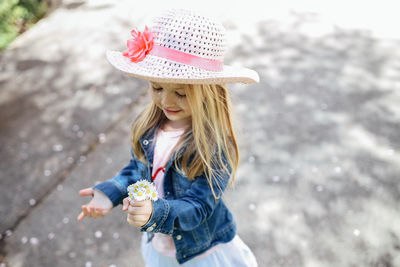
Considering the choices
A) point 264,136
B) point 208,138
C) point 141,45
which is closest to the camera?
point 141,45

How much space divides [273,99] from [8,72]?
11.0 feet

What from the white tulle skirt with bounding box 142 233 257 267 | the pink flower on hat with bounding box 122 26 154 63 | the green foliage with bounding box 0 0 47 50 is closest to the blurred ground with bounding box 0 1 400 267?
the green foliage with bounding box 0 0 47 50

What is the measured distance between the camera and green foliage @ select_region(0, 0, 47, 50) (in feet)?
17.3

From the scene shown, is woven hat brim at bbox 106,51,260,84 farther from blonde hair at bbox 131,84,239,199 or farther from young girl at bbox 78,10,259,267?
blonde hair at bbox 131,84,239,199

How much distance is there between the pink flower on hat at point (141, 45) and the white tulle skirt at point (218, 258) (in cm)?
100

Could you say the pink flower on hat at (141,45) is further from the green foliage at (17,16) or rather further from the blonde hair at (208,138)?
the green foliage at (17,16)

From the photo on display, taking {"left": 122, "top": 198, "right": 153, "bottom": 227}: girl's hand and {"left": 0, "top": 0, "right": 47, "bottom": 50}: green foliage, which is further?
{"left": 0, "top": 0, "right": 47, "bottom": 50}: green foliage

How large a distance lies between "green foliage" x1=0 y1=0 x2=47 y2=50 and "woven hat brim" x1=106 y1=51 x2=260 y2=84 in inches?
181

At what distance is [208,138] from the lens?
1.51 metres

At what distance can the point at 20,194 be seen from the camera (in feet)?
9.99

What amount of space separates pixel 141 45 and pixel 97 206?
0.73 metres

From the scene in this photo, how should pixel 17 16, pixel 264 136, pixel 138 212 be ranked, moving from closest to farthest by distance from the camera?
pixel 138 212, pixel 264 136, pixel 17 16

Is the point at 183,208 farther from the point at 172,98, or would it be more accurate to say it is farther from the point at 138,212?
the point at 172,98

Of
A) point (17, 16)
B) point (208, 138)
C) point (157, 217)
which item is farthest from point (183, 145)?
point (17, 16)
